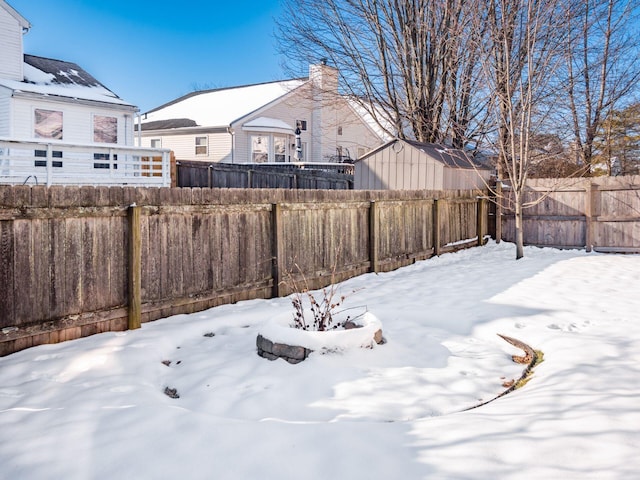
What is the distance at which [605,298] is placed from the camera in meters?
7.10

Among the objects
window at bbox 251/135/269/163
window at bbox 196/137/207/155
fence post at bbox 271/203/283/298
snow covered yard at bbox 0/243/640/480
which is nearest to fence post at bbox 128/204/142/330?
snow covered yard at bbox 0/243/640/480

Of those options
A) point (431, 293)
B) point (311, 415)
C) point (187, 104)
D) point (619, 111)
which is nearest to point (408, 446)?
point (311, 415)

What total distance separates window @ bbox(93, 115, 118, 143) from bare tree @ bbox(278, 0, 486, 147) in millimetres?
7235

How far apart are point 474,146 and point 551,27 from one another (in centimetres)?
632

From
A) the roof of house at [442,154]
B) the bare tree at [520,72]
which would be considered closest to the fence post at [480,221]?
the bare tree at [520,72]

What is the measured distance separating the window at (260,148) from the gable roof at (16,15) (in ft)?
31.3

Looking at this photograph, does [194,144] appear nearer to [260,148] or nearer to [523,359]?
[260,148]

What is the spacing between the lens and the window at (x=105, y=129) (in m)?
18.8

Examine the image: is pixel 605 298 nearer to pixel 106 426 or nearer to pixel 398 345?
pixel 398 345

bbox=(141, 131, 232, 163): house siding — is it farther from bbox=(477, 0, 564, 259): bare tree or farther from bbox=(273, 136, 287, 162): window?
bbox=(477, 0, 564, 259): bare tree

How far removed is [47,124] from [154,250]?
46.6 ft

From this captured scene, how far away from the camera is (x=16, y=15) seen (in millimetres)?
17562

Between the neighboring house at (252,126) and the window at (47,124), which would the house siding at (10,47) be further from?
the neighboring house at (252,126)

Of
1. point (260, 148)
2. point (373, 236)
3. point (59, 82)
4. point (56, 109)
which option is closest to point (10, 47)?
point (59, 82)
